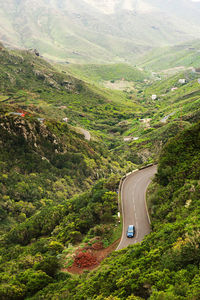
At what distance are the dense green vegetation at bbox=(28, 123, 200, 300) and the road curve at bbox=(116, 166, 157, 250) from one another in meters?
2.01

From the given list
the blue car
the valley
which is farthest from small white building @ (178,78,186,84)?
the blue car

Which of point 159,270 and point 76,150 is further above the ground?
point 159,270

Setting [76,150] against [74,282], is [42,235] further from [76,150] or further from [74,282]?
[76,150]

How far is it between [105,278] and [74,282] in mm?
3486

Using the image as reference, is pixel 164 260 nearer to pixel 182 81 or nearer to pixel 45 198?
pixel 45 198

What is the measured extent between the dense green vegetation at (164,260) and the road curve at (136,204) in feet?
6.58

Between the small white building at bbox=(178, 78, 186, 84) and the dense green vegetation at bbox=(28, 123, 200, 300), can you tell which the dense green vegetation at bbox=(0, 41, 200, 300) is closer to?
the dense green vegetation at bbox=(28, 123, 200, 300)

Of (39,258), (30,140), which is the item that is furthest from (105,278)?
(30,140)

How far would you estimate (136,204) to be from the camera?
31.0m

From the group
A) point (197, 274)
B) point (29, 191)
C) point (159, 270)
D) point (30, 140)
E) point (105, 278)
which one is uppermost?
point (197, 274)

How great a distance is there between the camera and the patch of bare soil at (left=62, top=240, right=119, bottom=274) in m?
22.7

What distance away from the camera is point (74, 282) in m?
19.9

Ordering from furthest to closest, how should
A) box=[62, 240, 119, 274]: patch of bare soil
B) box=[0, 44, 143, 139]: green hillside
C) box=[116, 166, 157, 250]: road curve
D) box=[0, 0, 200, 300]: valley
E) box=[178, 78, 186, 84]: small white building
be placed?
box=[178, 78, 186, 84]: small white building
box=[0, 44, 143, 139]: green hillside
box=[116, 166, 157, 250]: road curve
box=[62, 240, 119, 274]: patch of bare soil
box=[0, 0, 200, 300]: valley

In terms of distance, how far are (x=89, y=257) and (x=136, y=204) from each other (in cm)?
975
